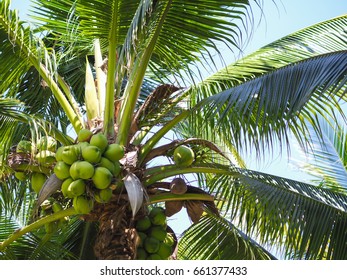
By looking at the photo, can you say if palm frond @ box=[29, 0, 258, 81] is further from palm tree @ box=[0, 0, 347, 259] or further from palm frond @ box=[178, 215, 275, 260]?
palm frond @ box=[178, 215, 275, 260]

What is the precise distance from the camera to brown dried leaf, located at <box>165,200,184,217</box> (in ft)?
16.2

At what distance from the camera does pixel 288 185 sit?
559cm

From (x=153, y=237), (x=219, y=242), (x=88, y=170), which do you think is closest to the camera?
(x=88, y=170)

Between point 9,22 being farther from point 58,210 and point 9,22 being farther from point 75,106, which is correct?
point 58,210

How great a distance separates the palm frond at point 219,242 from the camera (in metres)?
5.98

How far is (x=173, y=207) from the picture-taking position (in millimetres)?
4957

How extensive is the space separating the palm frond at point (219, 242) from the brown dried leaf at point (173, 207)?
0.98m

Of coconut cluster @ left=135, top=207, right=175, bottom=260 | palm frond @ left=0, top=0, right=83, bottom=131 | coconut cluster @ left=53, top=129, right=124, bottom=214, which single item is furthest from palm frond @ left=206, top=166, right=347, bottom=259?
palm frond @ left=0, top=0, right=83, bottom=131

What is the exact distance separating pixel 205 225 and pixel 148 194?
4.85 feet

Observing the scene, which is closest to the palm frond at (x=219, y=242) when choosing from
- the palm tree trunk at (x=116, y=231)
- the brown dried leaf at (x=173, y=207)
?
the brown dried leaf at (x=173, y=207)

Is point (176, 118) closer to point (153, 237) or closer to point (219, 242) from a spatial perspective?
point (153, 237)

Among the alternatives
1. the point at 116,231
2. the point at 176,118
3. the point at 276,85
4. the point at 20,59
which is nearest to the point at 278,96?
the point at 276,85

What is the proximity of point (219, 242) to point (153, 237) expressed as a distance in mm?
1485

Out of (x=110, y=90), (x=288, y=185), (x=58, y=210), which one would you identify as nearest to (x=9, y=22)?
(x=110, y=90)
